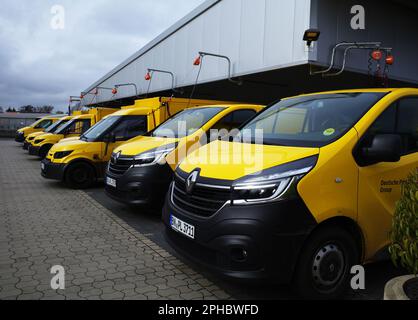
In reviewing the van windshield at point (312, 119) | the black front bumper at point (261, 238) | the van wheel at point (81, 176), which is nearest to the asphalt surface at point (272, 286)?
the black front bumper at point (261, 238)

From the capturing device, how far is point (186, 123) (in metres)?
6.43

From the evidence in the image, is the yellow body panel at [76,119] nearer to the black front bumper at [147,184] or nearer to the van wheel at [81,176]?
the van wheel at [81,176]

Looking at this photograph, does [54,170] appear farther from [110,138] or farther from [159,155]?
[159,155]

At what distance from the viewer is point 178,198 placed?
11.9 feet

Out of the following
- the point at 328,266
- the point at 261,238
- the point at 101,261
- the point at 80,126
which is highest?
the point at 80,126

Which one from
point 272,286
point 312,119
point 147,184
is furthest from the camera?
point 147,184

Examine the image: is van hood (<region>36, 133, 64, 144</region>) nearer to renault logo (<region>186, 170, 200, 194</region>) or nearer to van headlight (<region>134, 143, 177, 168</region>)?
van headlight (<region>134, 143, 177, 168</region>)

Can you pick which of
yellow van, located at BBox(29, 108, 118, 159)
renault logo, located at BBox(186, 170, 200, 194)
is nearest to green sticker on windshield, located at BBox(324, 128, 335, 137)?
renault logo, located at BBox(186, 170, 200, 194)

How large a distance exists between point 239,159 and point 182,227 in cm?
81

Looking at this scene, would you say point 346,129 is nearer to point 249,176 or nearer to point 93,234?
A: point 249,176

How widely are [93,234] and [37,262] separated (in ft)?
3.57

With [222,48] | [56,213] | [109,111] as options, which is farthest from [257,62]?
[56,213]

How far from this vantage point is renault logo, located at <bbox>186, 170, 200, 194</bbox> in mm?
3371

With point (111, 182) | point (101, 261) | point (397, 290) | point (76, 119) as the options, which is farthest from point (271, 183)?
point (76, 119)
